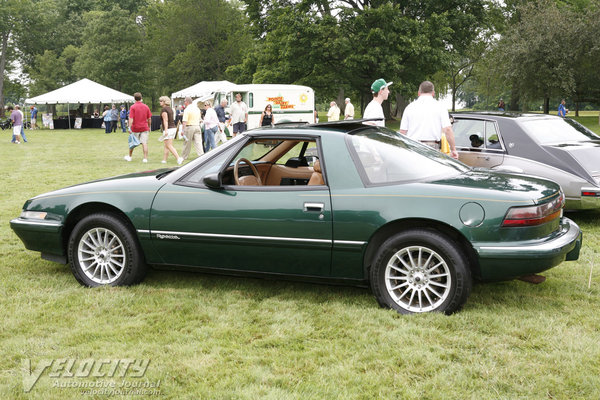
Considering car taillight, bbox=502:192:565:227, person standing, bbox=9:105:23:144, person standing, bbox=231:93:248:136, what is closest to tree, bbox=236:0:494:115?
person standing, bbox=231:93:248:136

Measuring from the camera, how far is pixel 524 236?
160 inches

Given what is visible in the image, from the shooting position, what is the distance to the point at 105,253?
5.05 m

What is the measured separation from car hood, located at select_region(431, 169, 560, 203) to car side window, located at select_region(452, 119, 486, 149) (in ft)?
10.2

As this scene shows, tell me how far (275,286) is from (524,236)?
2.08 m

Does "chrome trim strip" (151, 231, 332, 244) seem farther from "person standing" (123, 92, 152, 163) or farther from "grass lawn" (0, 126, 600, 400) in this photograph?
"person standing" (123, 92, 152, 163)

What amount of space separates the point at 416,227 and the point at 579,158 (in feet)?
12.8

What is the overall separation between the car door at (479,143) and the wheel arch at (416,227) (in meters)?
3.65

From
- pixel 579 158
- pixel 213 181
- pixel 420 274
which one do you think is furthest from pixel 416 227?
pixel 579 158

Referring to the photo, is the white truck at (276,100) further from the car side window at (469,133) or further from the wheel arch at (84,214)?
the wheel arch at (84,214)

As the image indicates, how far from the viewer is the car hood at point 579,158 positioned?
23.0 ft

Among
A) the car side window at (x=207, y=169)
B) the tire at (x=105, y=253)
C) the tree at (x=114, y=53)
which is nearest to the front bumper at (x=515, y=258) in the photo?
the car side window at (x=207, y=169)

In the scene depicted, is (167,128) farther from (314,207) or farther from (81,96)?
(81,96)

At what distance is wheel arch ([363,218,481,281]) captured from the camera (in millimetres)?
4156

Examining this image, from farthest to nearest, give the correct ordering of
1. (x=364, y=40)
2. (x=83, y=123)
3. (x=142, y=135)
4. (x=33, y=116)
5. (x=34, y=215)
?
(x=83, y=123)
(x=33, y=116)
(x=364, y=40)
(x=142, y=135)
(x=34, y=215)
